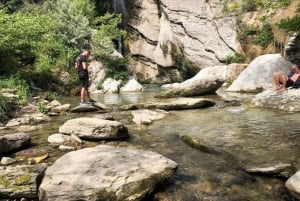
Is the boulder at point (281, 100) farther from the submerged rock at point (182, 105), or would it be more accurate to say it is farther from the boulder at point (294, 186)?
the boulder at point (294, 186)

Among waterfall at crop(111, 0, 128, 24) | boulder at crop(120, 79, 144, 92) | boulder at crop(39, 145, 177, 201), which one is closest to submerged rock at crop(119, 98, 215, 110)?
boulder at crop(39, 145, 177, 201)

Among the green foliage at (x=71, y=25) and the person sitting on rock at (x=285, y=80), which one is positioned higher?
the green foliage at (x=71, y=25)

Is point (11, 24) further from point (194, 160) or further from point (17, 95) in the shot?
point (194, 160)

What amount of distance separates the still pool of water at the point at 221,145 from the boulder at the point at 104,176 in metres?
0.32

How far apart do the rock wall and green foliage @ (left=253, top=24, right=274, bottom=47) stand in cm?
205

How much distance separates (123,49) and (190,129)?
2626 cm

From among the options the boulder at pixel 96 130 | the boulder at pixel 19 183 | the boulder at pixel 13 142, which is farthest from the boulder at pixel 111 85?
the boulder at pixel 19 183

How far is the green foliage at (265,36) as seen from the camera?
23562 mm

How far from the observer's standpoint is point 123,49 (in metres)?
33.0

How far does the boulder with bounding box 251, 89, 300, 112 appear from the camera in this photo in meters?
9.85

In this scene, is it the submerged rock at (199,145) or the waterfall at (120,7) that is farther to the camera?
the waterfall at (120,7)

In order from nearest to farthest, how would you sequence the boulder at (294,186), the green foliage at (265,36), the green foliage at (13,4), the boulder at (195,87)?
the boulder at (294,186)
the boulder at (195,87)
the green foliage at (265,36)
the green foliage at (13,4)

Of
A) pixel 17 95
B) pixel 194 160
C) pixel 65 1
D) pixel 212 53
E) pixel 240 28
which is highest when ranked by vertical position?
pixel 65 1

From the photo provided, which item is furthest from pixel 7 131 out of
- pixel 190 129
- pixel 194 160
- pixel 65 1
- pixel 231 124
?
pixel 65 1
